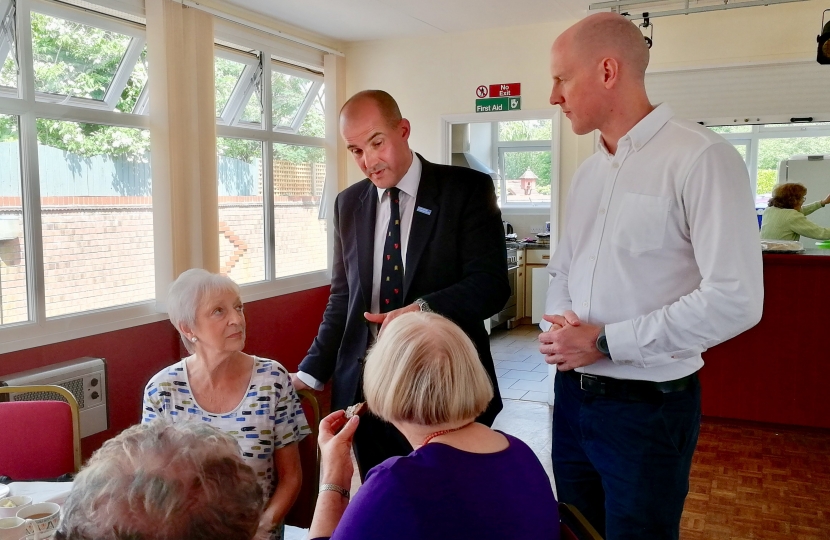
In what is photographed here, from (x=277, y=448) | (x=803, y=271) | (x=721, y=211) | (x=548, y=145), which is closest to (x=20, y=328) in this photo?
(x=277, y=448)

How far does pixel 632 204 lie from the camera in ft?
4.86

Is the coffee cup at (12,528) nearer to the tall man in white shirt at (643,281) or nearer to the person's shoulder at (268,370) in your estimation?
the person's shoulder at (268,370)

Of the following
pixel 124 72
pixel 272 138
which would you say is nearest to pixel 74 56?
pixel 124 72

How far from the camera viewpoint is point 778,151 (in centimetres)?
628

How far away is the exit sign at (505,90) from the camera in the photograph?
5309 millimetres

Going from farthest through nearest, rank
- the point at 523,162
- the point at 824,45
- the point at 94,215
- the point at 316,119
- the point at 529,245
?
the point at 523,162
the point at 529,245
the point at 316,119
the point at 824,45
the point at 94,215

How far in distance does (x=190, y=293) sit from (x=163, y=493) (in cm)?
140

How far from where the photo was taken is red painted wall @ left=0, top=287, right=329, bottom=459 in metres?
3.47

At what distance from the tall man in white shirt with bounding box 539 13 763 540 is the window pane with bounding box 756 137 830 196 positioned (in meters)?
5.28

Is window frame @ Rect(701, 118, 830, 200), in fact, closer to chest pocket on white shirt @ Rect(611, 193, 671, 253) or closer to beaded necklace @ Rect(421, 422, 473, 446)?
chest pocket on white shirt @ Rect(611, 193, 671, 253)

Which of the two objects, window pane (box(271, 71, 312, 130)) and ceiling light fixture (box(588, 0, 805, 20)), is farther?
window pane (box(271, 71, 312, 130))

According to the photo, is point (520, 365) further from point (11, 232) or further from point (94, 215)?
point (11, 232)

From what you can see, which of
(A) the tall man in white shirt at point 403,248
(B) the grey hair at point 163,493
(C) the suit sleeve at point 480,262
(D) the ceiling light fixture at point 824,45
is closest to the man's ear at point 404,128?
(A) the tall man in white shirt at point 403,248

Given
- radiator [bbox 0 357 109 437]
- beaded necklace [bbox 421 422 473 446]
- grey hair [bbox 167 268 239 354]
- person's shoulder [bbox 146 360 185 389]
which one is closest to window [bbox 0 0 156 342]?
radiator [bbox 0 357 109 437]
